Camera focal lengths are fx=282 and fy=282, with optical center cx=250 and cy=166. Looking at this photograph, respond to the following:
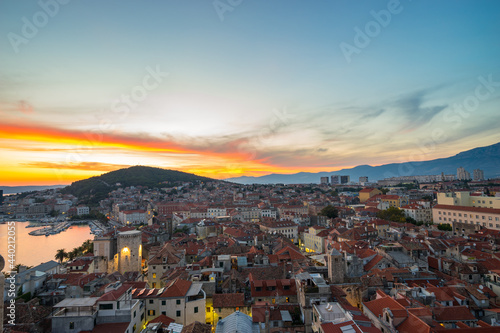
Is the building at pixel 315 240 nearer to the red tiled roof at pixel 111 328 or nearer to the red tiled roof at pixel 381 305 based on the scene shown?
the red tiled roof at pixel 381 305

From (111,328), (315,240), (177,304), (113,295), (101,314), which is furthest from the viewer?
(315,240)

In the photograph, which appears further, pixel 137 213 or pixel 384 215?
pixel 137 213

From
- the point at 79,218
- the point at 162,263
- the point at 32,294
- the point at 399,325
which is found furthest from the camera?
the point at 79,218

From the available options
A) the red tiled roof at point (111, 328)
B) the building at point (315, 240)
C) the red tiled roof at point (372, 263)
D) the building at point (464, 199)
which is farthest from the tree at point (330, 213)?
the red tiled roof at point (111, 328)

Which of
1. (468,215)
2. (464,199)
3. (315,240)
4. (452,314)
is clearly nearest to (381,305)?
(452,314)

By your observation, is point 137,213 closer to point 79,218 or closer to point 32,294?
point 79,218

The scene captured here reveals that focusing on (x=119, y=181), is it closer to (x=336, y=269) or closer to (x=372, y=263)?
(x=372, y=263)

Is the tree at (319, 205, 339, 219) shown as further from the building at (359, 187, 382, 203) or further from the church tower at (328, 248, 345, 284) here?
the church tower at (328, 248, 345, 284)

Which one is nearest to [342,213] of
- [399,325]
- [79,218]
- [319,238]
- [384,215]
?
[384,215]

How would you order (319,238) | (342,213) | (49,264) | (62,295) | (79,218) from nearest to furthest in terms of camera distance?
(62,295), (49,264), (319,238), (342,213), (79,218)
